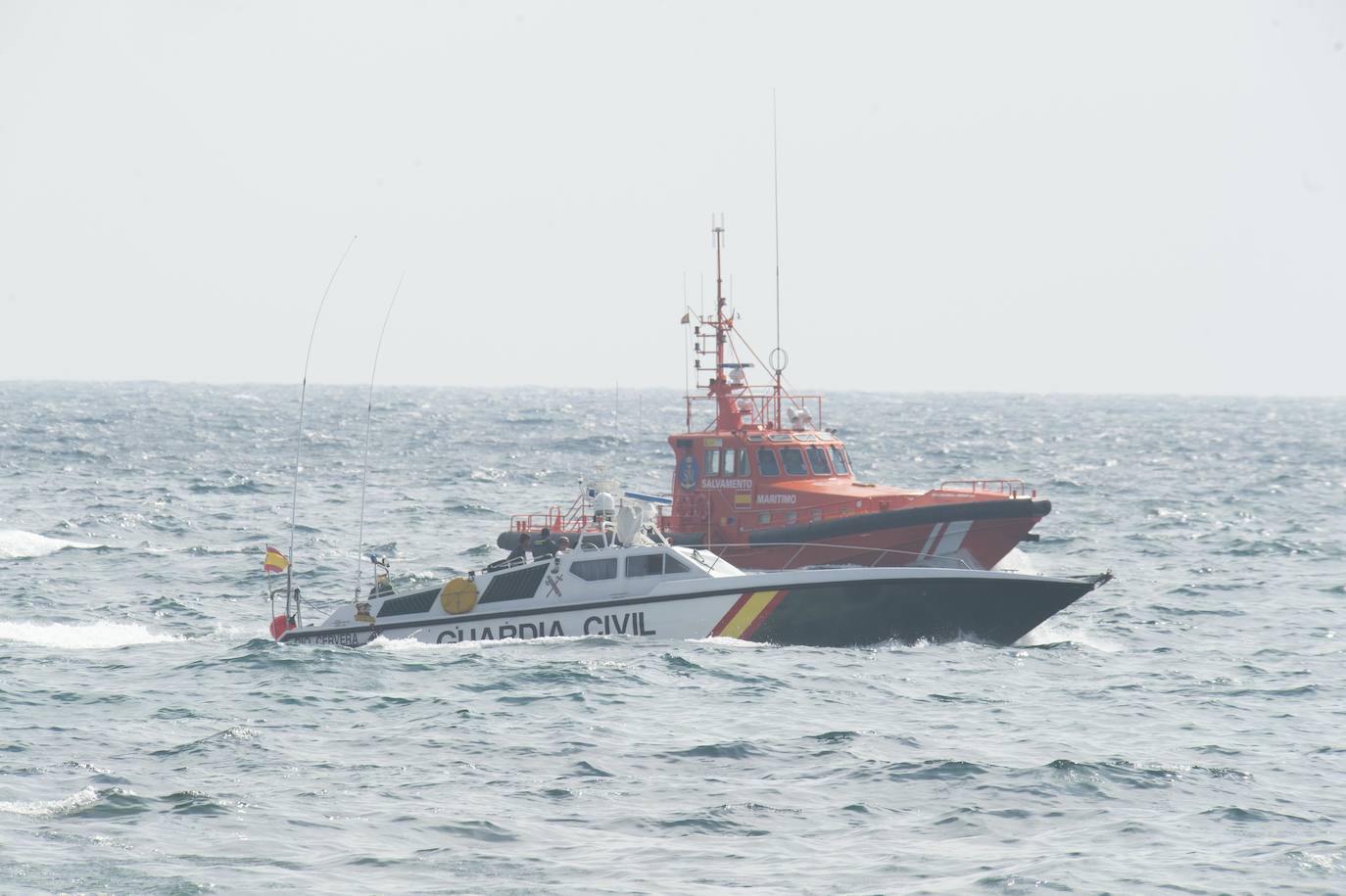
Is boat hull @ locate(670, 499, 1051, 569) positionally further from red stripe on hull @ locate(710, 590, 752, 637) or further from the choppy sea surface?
red stripe on hull @ locate(710, 590, 752, 637)

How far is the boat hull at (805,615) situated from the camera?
22734 millimetres

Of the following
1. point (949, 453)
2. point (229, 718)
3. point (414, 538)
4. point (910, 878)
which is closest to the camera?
point (910, 878)

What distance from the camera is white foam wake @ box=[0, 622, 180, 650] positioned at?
76.8 feet

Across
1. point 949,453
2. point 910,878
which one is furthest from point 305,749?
point 949,453

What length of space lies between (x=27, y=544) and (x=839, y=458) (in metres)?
18.5

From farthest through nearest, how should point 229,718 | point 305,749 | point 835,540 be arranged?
point 835,540
point 229,718
point 305,749

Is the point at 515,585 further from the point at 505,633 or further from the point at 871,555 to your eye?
the point at 871,555

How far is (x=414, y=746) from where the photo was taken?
17.2 m

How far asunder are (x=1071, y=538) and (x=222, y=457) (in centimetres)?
3956

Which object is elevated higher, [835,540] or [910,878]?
[835,540]

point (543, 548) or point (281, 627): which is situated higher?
point (543, 548)

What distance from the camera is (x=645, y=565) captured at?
909 inches

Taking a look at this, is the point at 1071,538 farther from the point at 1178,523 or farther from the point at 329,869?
the point at 329,869

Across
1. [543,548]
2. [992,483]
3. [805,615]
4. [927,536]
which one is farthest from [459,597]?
[992,483]
